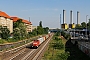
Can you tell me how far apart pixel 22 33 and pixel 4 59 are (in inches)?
2677

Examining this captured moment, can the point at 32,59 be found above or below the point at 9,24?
below

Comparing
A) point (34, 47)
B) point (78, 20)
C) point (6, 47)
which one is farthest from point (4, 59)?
point (78, 20)

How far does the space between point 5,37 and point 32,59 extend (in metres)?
45.5

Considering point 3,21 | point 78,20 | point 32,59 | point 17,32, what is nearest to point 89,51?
point 32,59

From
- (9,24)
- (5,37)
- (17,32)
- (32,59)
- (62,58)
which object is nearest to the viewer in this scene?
(62,58)

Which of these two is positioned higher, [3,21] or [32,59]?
[3,21]

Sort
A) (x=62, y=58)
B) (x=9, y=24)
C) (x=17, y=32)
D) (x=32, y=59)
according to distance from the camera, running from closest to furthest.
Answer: (x=62, y=58) → (x=32, y=59) → (x=17, y=32) → (x=9, y=24)

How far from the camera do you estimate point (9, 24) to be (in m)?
120

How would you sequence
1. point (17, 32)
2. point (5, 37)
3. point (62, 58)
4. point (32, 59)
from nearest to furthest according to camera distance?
point (62, 58) < point (32, 59) < point (5, 37) < point (17, 32)

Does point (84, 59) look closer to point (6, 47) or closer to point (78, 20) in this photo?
point (6, 47)

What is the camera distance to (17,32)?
9700cm

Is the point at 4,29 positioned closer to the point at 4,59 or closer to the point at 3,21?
the point at 3,21

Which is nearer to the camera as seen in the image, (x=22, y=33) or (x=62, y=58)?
(x=62, y=58)

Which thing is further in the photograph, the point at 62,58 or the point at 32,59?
the point at 32,59
